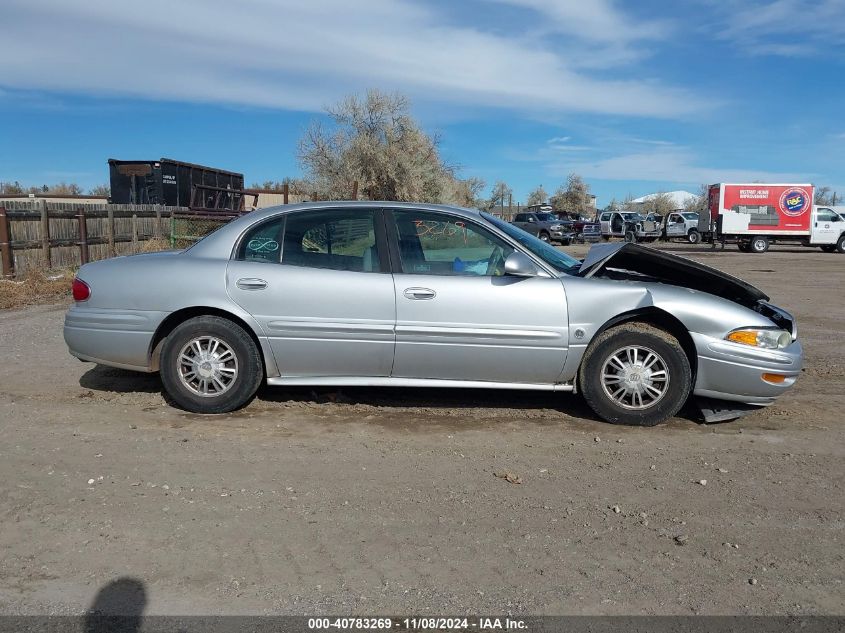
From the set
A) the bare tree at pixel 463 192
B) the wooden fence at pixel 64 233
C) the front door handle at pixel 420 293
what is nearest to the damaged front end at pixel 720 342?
the front door handle at pixel 420 293

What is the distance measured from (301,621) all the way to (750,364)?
3547 millimetres

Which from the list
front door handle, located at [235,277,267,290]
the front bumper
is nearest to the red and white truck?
the front bumper

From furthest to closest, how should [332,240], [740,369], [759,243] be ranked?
[759,243]
[332,240]
[740,369]

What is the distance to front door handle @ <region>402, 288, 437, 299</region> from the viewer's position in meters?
4.95

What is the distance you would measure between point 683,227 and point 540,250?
3759 centimetres

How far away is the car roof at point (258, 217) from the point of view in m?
5.23

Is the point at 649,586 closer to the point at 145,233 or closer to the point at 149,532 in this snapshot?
the point at 149,532

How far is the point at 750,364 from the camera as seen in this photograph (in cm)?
480

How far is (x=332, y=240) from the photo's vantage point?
17.1 feet

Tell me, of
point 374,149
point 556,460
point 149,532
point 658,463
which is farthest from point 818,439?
point 374,149

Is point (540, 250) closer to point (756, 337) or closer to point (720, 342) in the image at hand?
point (720, 342)

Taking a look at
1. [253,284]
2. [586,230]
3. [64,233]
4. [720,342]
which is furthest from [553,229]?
[253,284]

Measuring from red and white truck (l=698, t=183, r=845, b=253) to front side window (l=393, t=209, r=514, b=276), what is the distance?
28.8 metres

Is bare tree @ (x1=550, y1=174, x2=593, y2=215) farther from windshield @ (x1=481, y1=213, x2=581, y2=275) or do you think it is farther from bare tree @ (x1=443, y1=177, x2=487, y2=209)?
windshield @ (x1=481, y1=213, x2=581, y2=275)
